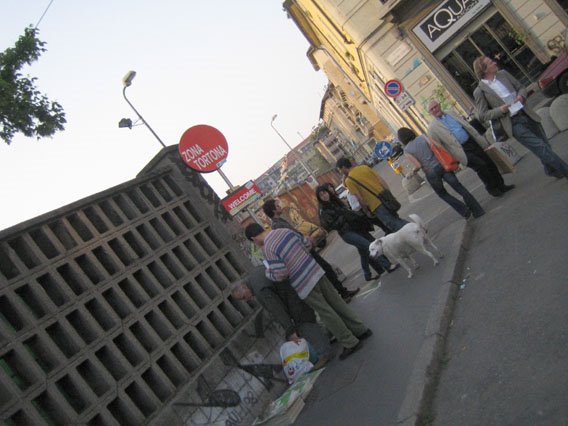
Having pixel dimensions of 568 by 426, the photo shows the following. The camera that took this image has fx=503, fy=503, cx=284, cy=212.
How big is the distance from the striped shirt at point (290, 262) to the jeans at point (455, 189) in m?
3.20

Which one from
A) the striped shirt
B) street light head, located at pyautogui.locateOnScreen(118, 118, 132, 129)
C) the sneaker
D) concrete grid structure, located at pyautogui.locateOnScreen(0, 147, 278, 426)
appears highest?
street light head, located at pyautogui.locateOnScreen(118, 118, 132, 129)

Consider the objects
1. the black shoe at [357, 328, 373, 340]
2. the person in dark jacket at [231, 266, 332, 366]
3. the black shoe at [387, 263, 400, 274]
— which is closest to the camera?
the person in dark jacket at [231, 266, 332, 366]

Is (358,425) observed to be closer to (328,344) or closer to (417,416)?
(417,416)

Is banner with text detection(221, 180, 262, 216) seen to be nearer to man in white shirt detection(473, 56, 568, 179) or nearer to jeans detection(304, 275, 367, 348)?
jeans detection(304, 275, 367, 348)

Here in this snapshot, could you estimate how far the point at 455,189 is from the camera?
25.7ft

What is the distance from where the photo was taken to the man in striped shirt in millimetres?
5602

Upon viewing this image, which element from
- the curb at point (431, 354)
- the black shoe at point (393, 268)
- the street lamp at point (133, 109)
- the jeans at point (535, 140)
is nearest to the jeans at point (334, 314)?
the curb at point (431, 354)

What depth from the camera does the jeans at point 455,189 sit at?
25.5 ft

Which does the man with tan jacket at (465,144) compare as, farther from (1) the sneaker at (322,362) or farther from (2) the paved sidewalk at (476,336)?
(1) the sneaker at (322,362)

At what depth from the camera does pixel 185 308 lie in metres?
6.41

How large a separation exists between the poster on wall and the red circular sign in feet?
48.7

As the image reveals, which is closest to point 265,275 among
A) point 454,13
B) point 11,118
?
point 11,118

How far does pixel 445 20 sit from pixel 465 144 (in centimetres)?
1463

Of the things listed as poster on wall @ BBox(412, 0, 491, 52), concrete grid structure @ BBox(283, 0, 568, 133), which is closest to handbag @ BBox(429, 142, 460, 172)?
concrete grid structure @ BBox(283, 0, 568, 133)
